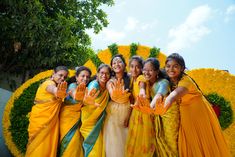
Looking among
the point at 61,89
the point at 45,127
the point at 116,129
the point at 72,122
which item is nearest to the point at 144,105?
the point at 116,129

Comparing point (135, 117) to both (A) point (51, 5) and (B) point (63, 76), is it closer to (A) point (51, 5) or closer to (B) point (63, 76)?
(B) point (63, 76)

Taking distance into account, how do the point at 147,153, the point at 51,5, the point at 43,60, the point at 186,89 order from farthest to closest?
the point at 51,5 < the point at 43,60 < the point at 147,153 < the point at 186,89

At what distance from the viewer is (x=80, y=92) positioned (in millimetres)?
4336

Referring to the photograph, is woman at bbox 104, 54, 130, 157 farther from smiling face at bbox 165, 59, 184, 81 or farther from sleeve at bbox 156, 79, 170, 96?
smiling face at bbox 165, 59, 184, 81

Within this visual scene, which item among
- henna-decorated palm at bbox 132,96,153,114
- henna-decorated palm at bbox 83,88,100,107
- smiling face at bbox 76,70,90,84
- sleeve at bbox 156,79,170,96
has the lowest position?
henna-decorated palm at bbox 132,96,153,114

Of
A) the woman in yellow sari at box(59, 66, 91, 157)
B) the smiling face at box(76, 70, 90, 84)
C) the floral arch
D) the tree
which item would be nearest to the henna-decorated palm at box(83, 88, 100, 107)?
the woman in yellow sari at box(59, 66, 91, 157)

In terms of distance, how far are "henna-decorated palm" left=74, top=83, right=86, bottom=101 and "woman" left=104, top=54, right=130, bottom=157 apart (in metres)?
0.33

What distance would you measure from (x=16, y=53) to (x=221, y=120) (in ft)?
17.9

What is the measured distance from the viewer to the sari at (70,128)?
181 inches

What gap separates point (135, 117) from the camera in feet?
14.2

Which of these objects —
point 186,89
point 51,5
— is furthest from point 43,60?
point 186,89

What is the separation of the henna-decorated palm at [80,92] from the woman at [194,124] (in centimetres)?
106

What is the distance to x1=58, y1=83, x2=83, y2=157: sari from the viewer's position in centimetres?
461

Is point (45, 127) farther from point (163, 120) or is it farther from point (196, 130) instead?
point (196, 130)
